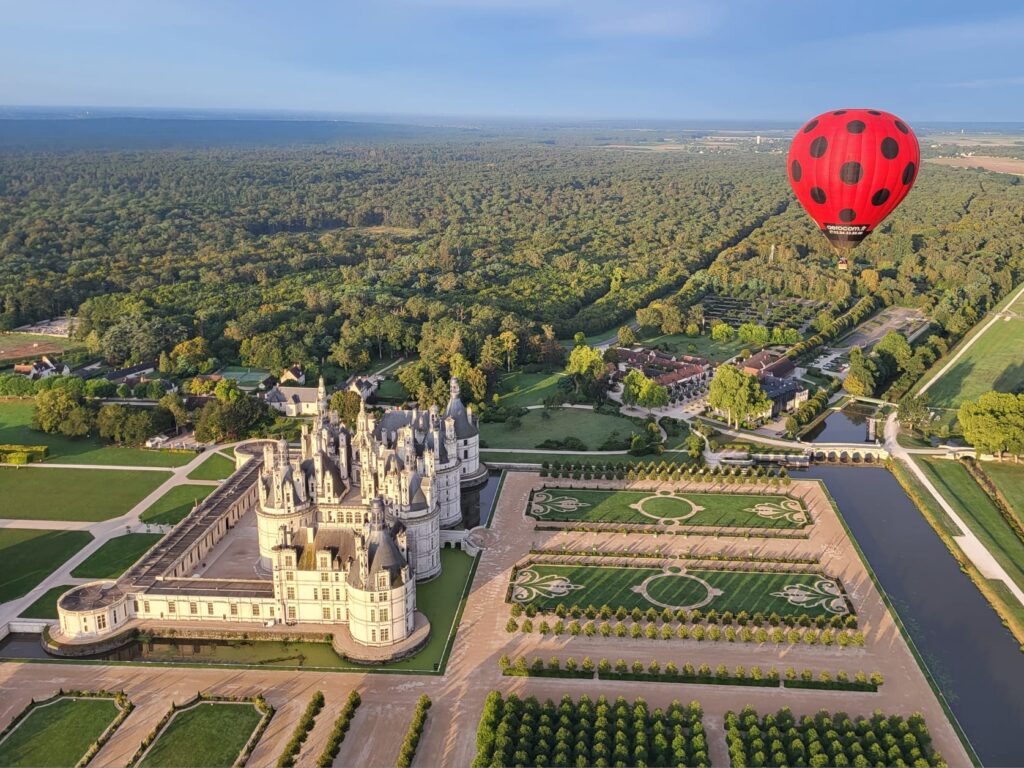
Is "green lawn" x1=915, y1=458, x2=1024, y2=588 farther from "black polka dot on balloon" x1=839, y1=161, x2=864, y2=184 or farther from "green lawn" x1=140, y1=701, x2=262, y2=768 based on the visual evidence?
"green lawn" x1=140, y1=701, x2=262, y2=768

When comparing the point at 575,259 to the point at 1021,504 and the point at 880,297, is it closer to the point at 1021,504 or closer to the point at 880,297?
the point at 880,297

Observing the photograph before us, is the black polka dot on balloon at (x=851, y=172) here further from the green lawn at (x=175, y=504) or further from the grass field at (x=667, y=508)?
the green lawn at (x=175, y=504)

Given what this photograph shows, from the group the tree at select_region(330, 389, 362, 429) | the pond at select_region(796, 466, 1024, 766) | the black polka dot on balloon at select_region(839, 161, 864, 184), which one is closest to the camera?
the pond at select_region(796, 466, 1024, 766)

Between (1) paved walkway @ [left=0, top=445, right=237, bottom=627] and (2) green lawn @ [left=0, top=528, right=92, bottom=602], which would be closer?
(1) paved walkway @ [left=0, top=445, right=237, bottom=627]

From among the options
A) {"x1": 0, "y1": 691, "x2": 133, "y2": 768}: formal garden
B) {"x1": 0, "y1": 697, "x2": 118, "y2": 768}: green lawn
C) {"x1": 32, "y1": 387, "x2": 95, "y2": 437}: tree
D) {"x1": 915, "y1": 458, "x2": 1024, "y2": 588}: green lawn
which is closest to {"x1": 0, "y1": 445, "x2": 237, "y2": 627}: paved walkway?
{"x1": 32, "y1": 387, "x2": 95, "y2": 437}: tree

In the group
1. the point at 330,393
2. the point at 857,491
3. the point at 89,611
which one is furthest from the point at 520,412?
the point at 89,611

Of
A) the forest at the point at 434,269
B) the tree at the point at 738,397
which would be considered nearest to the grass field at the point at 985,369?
the forest at the point at 434,269

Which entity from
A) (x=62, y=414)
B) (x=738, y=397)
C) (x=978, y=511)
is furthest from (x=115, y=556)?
(x=978, y=511)

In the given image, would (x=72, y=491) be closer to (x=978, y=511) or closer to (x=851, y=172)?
(x=851, y=172)
